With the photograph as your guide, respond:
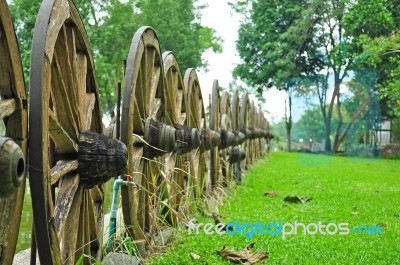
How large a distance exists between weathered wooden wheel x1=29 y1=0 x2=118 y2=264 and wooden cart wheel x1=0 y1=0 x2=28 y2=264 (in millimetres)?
45

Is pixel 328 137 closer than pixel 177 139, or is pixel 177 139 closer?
pixel 177 139

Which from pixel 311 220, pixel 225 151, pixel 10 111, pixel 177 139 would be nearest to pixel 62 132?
pixel 10 111

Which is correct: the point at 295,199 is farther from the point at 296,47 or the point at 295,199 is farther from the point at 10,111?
the point at 296,47

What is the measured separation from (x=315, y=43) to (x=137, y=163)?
75.0 ft

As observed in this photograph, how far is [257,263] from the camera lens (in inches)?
146

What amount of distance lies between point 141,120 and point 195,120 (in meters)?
2.43

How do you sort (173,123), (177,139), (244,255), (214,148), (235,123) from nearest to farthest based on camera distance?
(244,255) → (177,139) → (173,123) → (214,148) → (235,123)

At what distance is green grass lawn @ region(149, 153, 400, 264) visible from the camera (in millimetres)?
3926

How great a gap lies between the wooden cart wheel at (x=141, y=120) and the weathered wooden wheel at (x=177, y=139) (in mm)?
272

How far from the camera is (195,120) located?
6285 mm

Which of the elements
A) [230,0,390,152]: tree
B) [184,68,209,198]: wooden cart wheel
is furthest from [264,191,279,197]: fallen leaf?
[230,0,390,152]: tree

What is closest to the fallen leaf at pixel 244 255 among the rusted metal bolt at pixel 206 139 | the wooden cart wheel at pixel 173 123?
the wooden cart wheel at pixel 173 123

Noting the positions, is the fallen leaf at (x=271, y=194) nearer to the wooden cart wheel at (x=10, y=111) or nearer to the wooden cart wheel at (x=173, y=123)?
the wooden cart wheel at (x=173, y=123)

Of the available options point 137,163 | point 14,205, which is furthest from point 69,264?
point 137,163
